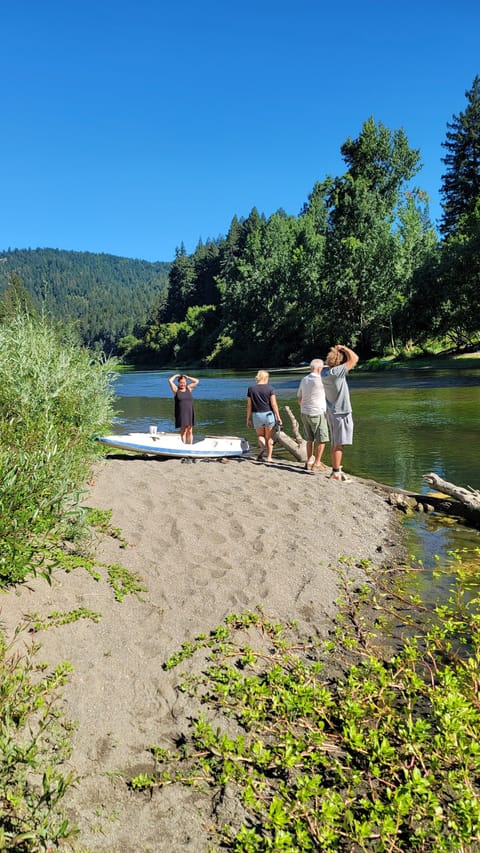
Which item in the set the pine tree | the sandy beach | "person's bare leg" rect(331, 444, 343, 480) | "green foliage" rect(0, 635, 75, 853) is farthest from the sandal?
the pine tree

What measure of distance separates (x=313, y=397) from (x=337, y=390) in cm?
80

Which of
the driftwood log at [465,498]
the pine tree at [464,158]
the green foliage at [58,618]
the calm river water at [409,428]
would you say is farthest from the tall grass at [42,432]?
the pine tree at [464,158]

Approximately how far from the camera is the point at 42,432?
546cm

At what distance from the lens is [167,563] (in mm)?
5504

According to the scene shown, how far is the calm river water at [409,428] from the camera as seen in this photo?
808 centimetres

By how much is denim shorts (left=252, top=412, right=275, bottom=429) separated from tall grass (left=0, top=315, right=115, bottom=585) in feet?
11.4

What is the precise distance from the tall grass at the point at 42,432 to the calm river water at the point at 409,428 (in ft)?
6.34

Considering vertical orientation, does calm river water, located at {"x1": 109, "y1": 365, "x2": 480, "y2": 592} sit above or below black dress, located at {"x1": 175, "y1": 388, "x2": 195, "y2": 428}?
below

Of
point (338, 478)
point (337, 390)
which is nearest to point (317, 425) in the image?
point (337, 390)

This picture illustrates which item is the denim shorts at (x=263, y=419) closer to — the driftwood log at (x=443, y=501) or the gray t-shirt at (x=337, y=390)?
the gray t-shirt at (x=337, y=390)

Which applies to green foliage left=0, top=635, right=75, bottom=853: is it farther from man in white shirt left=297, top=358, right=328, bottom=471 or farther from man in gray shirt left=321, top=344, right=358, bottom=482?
man in white shirt left=297, top=358, right=328, bottom=471

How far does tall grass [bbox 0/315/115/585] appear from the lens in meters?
3.88

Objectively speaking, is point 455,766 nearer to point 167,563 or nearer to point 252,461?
point 167,563

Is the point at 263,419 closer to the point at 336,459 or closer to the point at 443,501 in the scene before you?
the point at 336,459
